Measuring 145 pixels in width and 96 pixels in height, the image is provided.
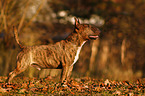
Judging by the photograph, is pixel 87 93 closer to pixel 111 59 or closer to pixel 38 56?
pixel 38 56

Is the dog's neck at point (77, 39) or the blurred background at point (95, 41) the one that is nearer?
the dog's neck at point (77, 39)

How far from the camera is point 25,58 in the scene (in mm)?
5609

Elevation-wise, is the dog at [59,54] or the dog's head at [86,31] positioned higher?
the dog's head at [86,31]

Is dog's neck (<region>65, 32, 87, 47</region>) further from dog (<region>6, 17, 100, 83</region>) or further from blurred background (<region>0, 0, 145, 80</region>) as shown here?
blurred background (<region>0, 0, 145, 80</region>)

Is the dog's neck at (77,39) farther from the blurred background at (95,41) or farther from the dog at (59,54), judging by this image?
the blurred background at (95,41)

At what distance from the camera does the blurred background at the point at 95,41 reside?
8.97 meters

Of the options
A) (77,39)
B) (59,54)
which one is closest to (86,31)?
(77,39)

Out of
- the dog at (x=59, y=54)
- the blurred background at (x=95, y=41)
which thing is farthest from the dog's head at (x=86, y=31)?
the blurred background at (x=95, y=41)

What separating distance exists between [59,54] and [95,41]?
20.4 ft

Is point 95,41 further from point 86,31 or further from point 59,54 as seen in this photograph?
point 59,54

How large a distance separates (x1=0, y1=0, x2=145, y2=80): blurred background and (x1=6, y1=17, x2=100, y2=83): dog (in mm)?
1958

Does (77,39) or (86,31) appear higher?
(86,31)

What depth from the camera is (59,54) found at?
18.5 ft

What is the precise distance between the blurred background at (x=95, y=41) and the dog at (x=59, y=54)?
1958mm
